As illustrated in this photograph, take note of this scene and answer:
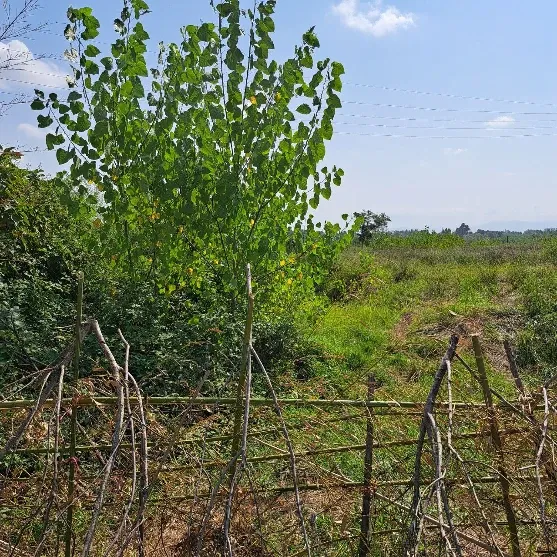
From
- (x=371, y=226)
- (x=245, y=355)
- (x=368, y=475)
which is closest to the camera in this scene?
(x=245, y=355)

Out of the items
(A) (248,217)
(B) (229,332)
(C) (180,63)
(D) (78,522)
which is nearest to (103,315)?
(B) (229,332)

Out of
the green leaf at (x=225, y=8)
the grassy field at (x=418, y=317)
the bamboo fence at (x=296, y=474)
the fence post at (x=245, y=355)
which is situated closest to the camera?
the fence post at (x=245, y=355)

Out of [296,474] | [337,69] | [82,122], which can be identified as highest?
[337,69]

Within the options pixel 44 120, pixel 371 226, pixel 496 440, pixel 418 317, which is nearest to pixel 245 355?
pixel 496 440

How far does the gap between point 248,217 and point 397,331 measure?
4040mm

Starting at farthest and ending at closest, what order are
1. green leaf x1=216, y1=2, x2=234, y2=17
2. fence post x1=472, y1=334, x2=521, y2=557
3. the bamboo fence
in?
green leaf x1=216, y1=2, x2=234, y2=17, fence post x1=472, y1=334, x2=521, y2=557, the bamboo fence

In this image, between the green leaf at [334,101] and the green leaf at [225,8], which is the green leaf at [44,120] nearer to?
the green leaf at [225,8]

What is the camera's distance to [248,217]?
567 centimetres

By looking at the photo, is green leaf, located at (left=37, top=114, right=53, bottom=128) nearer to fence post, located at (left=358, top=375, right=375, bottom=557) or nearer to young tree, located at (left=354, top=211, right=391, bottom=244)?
fence post, located at (left=358, top=375, right=375, bottom=557)

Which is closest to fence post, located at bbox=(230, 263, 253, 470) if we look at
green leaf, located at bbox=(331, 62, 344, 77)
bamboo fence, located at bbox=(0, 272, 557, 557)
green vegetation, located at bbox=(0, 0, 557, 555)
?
bamboo fence, located at bbox=(0, 272, 557, 557)

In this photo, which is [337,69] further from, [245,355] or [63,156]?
[245,355]

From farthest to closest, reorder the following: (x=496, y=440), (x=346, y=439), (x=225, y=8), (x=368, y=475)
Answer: (x=225, y=8), (x=346, y=439), (x=368, y=475), (x=496, y=440)

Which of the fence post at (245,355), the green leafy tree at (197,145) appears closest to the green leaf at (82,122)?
the green leafy tree at (197,145)

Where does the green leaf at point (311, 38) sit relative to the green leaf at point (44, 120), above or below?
above
